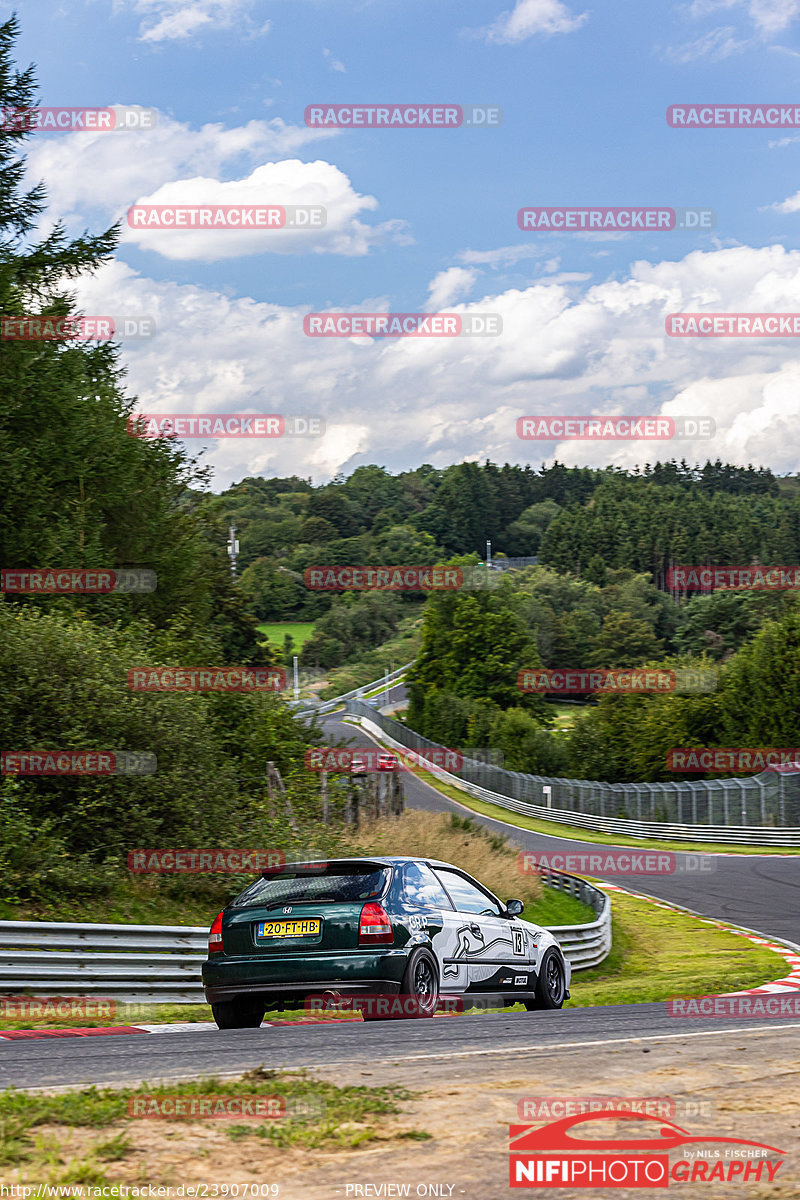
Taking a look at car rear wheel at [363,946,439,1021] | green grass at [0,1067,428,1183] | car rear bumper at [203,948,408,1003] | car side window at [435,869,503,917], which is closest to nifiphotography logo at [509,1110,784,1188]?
green grass at [0,1067,428,1183]

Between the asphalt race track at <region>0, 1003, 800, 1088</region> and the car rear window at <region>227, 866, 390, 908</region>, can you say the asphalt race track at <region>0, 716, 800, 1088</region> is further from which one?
the car rear window at <region>227, 866, 390, 908</region>

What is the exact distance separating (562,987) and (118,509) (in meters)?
18.9

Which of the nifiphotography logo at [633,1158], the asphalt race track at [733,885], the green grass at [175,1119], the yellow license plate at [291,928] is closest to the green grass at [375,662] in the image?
the asphalt race track at [733,885]

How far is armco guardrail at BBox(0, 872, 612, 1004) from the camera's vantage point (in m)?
10.8

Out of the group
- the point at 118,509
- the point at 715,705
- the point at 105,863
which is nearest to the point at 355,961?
the point at 105,863

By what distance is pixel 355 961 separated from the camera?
9000mm

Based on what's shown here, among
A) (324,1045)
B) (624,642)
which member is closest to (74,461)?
(324,1045)

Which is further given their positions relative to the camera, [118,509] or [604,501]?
[604,501]

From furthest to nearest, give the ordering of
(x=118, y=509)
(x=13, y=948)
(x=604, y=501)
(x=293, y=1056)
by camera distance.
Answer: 1. (x=604, y=501)
2. (x=118, y=509)
3. (x=13, y=948)
4. (x=293, y=1056)

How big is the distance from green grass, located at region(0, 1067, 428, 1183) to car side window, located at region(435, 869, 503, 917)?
468 centimetres

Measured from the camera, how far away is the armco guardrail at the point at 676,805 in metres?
43.5

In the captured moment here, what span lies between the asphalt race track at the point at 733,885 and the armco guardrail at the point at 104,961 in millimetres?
11389

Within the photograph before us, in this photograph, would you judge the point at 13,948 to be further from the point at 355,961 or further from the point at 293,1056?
the point at 293,1056

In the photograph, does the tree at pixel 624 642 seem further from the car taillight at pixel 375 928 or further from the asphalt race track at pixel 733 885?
the car taillight at pixel 375 928
